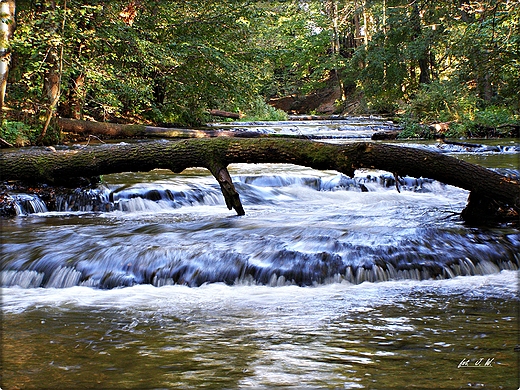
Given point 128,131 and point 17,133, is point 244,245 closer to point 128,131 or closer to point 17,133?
point 17,133

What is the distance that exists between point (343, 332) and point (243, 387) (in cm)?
111

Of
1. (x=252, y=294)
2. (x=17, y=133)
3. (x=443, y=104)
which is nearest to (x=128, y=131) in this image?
(x=17, y=133)

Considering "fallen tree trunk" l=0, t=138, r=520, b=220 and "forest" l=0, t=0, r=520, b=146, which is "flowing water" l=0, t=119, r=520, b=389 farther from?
"forest" l=0, t=0, r=520, b=146

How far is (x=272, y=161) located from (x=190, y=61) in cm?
1258

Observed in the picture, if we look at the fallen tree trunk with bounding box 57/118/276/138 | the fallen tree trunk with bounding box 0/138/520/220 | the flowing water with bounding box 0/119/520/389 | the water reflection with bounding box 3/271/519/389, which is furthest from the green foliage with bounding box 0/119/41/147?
the water reflection with bounding box 3/271/519/389

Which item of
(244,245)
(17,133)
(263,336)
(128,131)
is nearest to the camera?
(263,336)

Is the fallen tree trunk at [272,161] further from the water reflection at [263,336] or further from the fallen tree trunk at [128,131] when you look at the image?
the fallen tree trunk at [128,131]

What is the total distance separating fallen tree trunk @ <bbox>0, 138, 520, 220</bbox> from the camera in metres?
6.56

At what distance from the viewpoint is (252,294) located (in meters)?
4.87

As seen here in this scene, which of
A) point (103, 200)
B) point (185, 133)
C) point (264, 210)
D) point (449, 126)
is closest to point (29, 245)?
point (103, 200)

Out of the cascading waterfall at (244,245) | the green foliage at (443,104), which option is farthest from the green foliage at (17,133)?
the green foliage at (443,104)

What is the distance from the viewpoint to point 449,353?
316 centimetres

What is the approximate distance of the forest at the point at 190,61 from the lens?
516 inches

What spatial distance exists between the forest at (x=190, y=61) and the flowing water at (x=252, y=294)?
3.99 meters
